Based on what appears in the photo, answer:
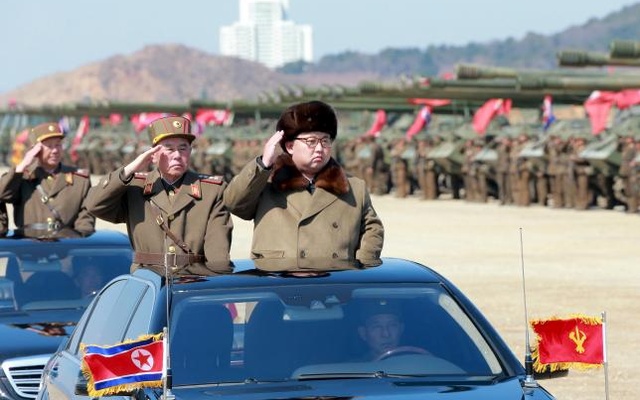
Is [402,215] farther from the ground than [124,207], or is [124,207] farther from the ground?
[124,207]

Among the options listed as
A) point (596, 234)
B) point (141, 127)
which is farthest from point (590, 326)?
point (141, 127)

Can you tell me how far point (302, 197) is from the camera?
7723mm

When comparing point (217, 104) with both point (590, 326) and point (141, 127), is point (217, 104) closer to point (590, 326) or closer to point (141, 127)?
point (141, 127)

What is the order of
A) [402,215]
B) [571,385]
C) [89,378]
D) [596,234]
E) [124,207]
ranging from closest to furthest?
[89,378], [124,207], [571,385], [596,234], [402,215]

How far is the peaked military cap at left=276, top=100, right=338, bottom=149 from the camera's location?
24.9ft

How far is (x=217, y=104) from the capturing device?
234 ft

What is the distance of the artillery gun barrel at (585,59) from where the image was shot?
29.4 metres

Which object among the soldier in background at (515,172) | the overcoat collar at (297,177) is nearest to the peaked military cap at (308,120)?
the overcoat collar at (297,177)

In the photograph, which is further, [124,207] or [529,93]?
[529,93]

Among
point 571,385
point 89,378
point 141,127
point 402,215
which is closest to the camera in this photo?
point 89,378

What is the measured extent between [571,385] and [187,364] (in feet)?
18.0

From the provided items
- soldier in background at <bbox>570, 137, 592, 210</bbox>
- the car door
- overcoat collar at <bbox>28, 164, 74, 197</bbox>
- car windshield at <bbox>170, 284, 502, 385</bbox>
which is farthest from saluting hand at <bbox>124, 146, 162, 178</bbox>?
soldier in background at <bbox>570, 137, 592, 210</bbox>

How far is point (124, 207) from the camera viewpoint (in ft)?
29.4

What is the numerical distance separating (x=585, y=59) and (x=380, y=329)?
79.4ft
